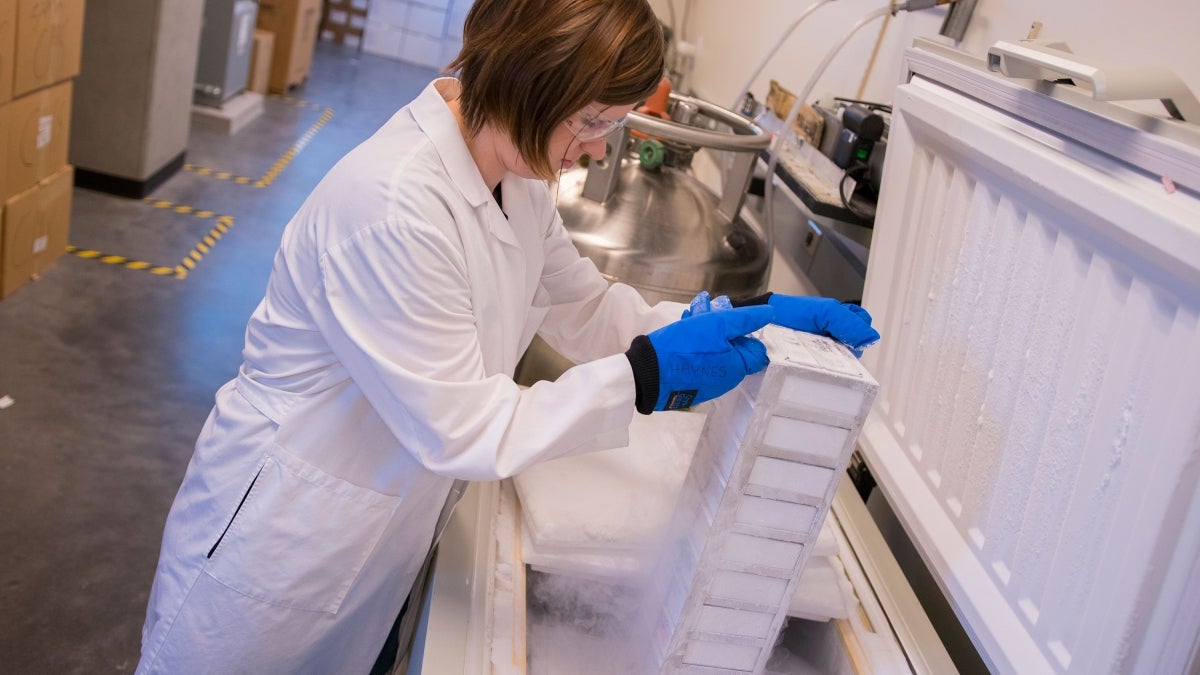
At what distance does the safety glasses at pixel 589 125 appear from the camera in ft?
3.92

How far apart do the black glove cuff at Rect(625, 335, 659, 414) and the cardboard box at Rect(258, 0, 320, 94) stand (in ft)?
21.3

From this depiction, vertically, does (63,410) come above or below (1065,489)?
below

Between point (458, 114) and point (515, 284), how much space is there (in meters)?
0.23

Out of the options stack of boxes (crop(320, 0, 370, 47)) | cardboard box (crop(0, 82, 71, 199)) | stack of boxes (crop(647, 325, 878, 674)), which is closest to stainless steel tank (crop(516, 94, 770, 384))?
stack of boxes (crop(647, 325, 878, 674))

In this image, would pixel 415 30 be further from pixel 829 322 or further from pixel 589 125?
pixel 829 322

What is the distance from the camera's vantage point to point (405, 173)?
117 centimetres

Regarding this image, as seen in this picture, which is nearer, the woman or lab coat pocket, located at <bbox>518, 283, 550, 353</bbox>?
the woman

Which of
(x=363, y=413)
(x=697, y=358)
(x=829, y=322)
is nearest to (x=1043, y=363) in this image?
(x=829, y=322)

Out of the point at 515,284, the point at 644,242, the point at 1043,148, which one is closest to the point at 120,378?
the point at 644,242

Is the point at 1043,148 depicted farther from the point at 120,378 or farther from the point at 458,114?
the point at 120,378

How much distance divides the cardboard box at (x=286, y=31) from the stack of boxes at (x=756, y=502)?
6530mm

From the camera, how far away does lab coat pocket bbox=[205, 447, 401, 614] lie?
125 cm

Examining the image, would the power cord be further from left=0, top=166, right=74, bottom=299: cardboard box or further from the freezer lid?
left=0, top=166, right=74, bottom=299: cardboard box

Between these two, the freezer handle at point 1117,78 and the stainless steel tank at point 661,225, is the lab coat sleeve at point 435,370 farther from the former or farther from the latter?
the stainless steel tank at point 661,225
